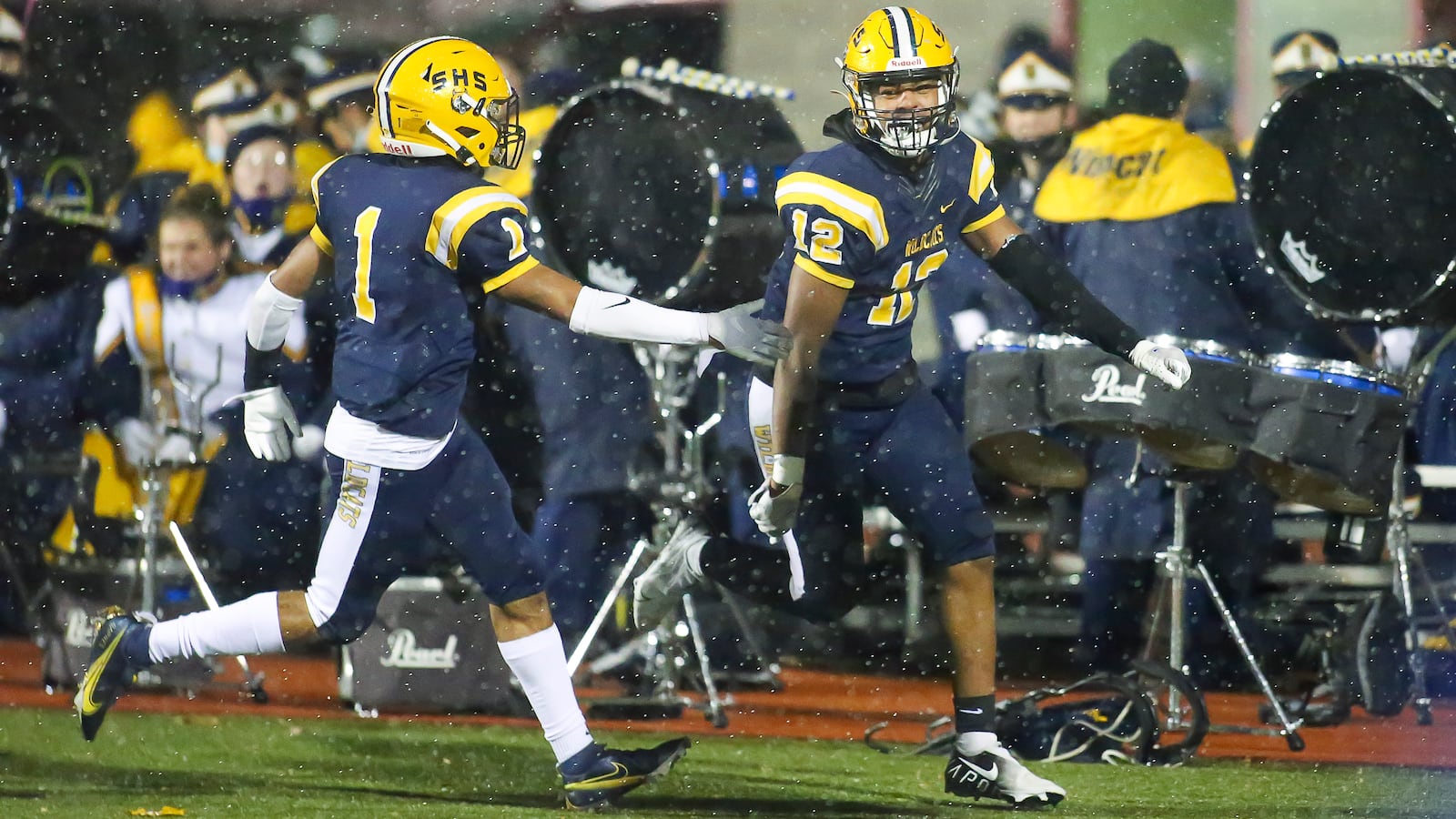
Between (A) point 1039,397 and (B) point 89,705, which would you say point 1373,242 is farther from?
(B) point 89,705

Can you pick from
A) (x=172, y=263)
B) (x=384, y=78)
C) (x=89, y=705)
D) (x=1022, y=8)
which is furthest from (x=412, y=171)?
(x=1022, y=8)

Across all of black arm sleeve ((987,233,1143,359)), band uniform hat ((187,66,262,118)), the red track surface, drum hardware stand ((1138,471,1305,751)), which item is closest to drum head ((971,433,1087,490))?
drum hardware stand ((1138,471,1305,751))

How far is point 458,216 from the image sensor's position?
4.80m

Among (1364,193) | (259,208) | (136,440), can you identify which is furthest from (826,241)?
(136,440)

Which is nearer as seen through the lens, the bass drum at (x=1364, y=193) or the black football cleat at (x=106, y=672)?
the black football cleat at (x=106, y=672)

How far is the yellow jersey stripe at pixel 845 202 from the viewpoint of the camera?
206 inches

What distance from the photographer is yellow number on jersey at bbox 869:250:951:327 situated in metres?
5.38

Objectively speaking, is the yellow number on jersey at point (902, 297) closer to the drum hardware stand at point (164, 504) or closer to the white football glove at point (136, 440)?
the drum hardware stand at point (164, 504)

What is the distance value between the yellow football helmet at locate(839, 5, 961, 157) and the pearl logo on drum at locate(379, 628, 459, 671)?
6.97 feet

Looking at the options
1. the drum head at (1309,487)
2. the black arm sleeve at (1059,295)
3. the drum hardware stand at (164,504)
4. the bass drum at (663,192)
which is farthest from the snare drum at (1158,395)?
the drum hardware stand at (164,504)

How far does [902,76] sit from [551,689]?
66.8 inches

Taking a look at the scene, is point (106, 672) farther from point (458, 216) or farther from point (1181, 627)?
point (1181, 627)

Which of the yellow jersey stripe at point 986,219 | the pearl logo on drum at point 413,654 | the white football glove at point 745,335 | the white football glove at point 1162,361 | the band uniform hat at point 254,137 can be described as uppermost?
the band uniform hat at point 254,137

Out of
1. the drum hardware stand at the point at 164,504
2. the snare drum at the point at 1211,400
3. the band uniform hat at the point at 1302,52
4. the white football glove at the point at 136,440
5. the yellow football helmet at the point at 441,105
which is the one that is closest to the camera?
the yellow football helmet at the point at 441,105
